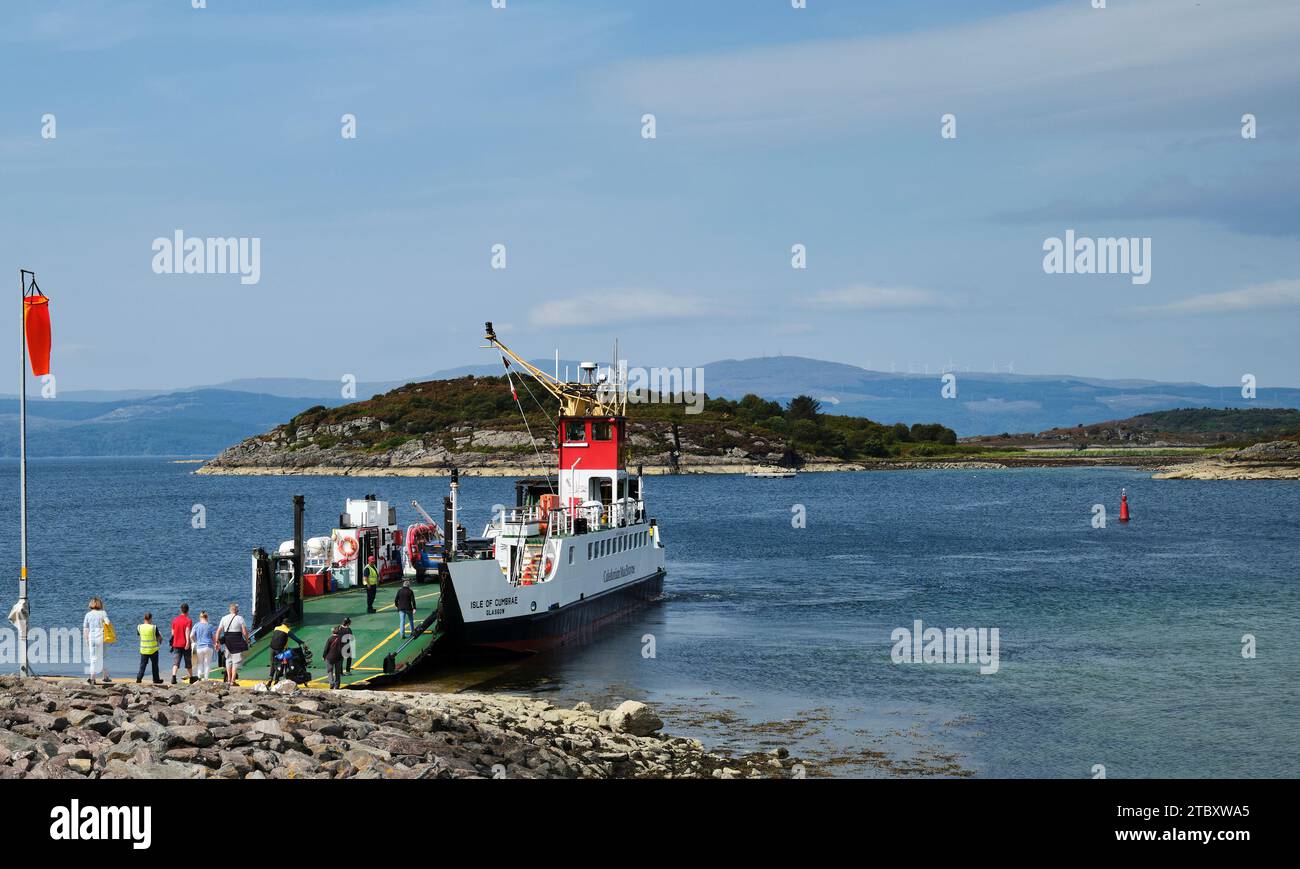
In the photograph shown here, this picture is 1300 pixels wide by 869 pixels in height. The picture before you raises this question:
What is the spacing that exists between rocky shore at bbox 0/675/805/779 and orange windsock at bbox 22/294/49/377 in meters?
7.70

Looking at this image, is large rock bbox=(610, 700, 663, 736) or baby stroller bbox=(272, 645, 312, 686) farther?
baby stroller bbox=(272, 645, 312, 686)

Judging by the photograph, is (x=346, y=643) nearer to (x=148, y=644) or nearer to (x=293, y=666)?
(x=293, y=666)

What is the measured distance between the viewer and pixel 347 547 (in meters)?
44.2

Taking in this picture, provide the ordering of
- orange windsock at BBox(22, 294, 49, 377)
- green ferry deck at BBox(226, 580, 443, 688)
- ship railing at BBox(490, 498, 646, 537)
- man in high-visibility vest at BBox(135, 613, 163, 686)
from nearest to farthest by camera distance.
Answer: man in high-visibility vest at BBox(135, 613, 163, 686)
orange windsock at BBox(22, 294, 49, 377)
green ferry deck at BBox(226, 580, 443, 688)
ship railing at BBox(490, 498, 646, 537)

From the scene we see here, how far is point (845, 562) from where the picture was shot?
78.6m

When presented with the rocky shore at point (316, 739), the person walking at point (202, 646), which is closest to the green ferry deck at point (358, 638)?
the person walking at point (202, 646)

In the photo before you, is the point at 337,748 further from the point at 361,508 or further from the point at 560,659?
the point at 361,508

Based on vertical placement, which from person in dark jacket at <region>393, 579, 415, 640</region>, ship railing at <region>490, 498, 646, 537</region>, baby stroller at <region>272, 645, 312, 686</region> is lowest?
baby stroller at <region>272, 645, 312, 686</region>

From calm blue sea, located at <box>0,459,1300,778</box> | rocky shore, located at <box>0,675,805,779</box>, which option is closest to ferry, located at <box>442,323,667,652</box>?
calm blue sea, located at <box>0,459,1300,778</box>

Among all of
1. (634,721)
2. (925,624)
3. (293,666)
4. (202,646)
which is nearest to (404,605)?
(293,666)

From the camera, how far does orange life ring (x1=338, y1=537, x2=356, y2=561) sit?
44125 mm

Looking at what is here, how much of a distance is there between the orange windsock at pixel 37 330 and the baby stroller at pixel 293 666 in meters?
8.83

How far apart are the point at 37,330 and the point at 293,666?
1020cm

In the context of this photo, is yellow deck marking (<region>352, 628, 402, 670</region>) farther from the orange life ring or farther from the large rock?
the large rock
